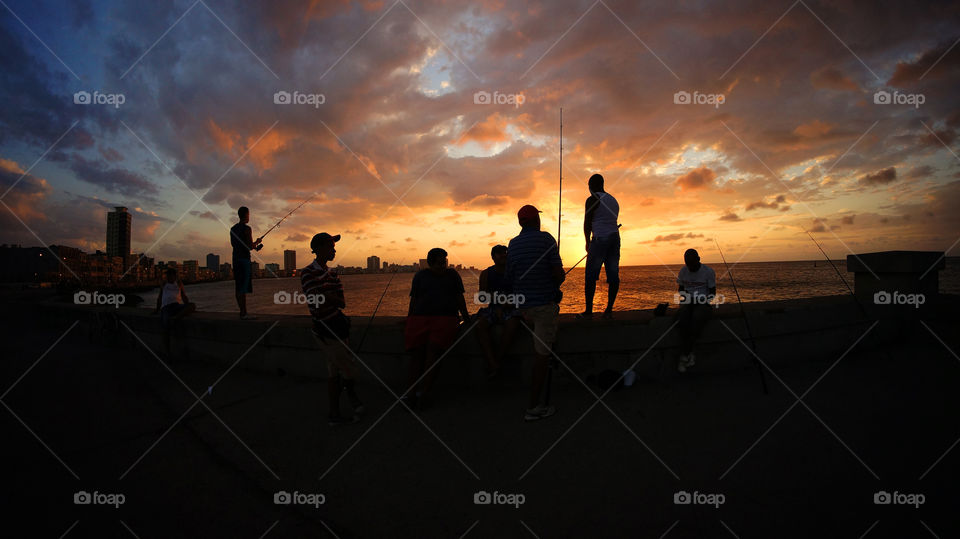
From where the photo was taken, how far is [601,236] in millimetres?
5020

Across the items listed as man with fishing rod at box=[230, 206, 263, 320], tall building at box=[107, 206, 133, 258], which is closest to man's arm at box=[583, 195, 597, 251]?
man with fishing rod at box=[230, 206, 263, 320]

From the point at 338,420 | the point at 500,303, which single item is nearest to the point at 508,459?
the point at 338,420

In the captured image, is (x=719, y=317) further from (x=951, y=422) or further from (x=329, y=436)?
(x=329, y=436)

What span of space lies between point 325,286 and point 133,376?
4.54 meters

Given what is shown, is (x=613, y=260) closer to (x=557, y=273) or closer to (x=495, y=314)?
(x=557, y=273)

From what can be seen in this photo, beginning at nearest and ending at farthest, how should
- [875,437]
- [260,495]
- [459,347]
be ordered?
[260,495] → [875,437] → [459,347]

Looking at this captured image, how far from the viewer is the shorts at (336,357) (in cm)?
389

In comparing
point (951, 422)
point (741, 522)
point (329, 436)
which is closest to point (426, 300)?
point (329, 436)

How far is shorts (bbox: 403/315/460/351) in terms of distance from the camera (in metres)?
4.20

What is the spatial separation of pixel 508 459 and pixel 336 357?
207cm

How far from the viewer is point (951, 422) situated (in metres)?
3.34

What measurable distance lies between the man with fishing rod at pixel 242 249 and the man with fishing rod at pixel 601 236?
5.39m

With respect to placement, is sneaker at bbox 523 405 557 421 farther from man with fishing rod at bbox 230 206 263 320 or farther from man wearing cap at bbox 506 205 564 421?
man with fishing rod at bbox 230 206 263 320

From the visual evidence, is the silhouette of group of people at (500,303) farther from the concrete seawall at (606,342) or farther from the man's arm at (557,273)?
the concrete seawall at (606,342)
